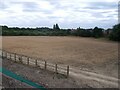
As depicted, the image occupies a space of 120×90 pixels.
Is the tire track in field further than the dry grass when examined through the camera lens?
No

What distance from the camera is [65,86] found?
13930 mm

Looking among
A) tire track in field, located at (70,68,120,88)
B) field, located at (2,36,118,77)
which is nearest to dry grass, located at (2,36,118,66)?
field, located at (2,36,118,77)

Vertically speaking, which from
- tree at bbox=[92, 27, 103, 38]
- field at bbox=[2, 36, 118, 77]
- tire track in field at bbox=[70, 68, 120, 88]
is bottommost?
tire track in field at bbox=[70, 68, 120, 88]

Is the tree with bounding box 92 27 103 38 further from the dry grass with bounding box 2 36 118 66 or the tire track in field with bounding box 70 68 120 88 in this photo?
the tire track in field with bounding box 70 68 120 88

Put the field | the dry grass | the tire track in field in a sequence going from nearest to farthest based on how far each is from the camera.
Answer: the tire track in field, the field, the dry grass

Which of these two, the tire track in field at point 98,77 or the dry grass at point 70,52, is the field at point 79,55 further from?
the tire track in field at point 98,77

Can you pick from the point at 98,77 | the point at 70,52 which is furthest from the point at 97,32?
the point at 98,77

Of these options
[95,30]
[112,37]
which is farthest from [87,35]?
[112,37]

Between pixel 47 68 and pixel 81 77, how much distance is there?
363 centimetres

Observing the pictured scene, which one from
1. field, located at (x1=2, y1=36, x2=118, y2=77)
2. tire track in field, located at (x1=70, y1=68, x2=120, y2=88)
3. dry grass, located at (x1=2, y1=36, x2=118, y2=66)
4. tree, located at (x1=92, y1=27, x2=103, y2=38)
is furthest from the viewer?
tree, located at (x1=92, y1=27, x2=103, y2=38)

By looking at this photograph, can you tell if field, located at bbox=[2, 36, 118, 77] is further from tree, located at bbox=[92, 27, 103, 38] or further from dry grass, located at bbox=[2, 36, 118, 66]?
tree, located at bbox=[92, 27, 103, 38]

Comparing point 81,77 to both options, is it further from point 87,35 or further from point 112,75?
point 87,35

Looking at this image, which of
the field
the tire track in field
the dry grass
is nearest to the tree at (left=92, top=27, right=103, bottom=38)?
the dry grass

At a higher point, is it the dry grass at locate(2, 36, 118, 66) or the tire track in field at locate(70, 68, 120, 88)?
the dry grass at locate(2, 36, 118, 66)
